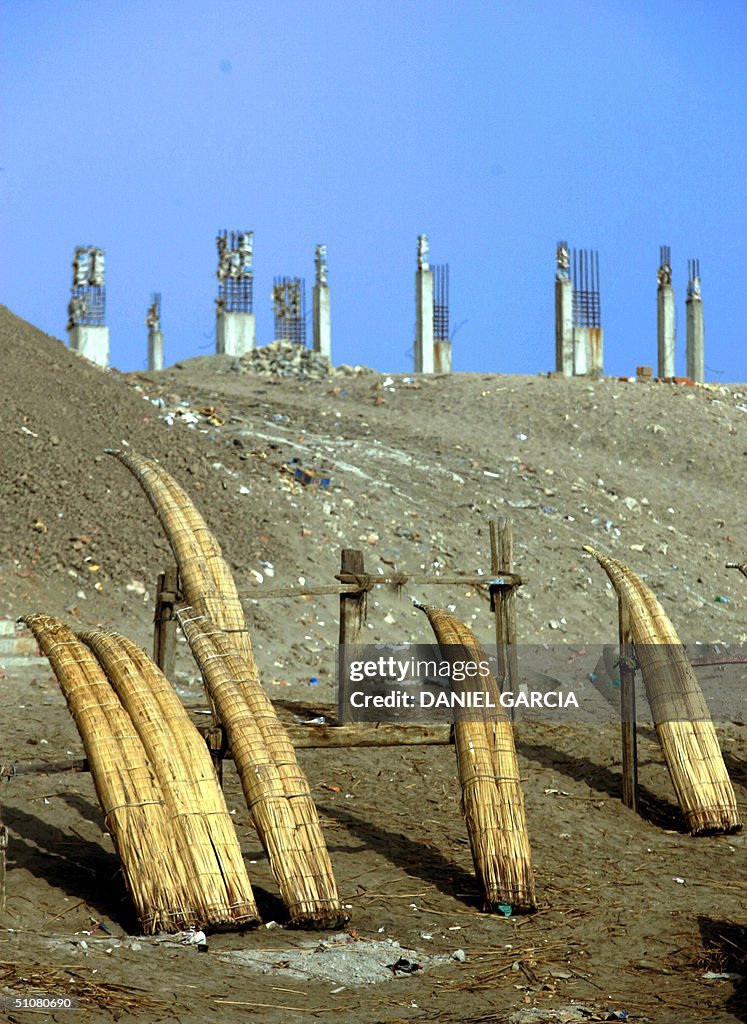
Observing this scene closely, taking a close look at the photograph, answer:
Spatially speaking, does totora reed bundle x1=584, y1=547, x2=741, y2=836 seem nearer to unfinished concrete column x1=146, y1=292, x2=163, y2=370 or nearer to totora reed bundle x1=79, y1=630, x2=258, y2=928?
totora reed bundle x1=79, y1=630, x2=258, y2=928

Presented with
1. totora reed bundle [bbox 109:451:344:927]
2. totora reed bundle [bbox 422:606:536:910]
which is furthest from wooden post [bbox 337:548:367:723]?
totora reed bundle [bbox 422:606:536:910]

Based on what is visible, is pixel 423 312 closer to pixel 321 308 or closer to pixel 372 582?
pixel 321 308

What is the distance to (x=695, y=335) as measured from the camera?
3194cm

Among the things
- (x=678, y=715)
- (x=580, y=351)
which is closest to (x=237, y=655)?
(x=678, y=715)

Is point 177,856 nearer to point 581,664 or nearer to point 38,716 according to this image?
point 38,716

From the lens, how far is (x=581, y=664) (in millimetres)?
13008

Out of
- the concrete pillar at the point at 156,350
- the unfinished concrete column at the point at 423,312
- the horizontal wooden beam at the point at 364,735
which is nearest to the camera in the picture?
the horizontal wooden beam at the point at 364,735

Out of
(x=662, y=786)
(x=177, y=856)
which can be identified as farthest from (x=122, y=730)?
(x=662, y=786)

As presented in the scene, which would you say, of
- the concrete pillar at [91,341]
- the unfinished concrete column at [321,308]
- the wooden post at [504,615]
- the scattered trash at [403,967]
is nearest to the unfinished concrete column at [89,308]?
the concrete pillar at [91,341]

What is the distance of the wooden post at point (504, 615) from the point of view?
8.51 m

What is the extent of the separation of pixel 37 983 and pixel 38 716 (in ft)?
15.9

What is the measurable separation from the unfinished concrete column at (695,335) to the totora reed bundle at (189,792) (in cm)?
2759

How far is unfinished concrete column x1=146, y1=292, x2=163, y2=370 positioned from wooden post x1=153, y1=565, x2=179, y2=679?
31004mm

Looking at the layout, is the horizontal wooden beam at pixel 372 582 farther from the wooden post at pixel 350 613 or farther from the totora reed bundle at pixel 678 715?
the totora reed bundle at pixel 678 715
